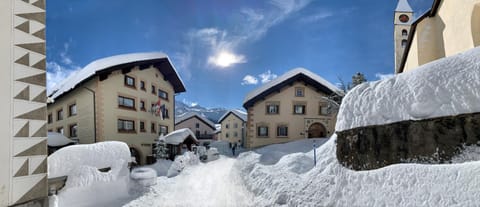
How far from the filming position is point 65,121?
2059 cm

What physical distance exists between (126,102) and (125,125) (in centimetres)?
176

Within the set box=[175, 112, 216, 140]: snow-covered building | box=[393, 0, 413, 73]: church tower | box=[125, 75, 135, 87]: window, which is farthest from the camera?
box=[175, 112, 216, 140]: snow-covered building

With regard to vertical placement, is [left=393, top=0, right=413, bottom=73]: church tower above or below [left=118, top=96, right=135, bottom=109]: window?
above

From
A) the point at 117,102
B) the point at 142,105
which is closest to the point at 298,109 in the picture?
the point at 142,105

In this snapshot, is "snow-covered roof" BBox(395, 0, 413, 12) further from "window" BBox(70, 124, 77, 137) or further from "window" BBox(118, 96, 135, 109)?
"window" BBox(70, 124, 77, 137)

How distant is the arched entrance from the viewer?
2700 centimetres

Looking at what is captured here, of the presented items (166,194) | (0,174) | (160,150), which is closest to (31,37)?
(0,174)

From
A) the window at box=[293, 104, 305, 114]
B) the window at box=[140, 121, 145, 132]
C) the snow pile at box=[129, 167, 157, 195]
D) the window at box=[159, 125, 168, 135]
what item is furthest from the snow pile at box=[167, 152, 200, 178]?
the window at box=[293, 104, 305, 114]

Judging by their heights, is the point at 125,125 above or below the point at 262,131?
above

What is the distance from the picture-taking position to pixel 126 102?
2044 centimetres

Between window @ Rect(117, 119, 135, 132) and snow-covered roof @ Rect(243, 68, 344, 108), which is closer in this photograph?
window @ Rect(117, 119, 135, 132)

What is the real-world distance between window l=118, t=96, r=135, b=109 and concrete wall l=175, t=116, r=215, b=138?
31260mm

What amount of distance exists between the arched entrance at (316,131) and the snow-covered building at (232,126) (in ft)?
90.0

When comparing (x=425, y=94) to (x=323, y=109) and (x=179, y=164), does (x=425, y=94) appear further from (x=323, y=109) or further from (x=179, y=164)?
(x=323, y=109)
